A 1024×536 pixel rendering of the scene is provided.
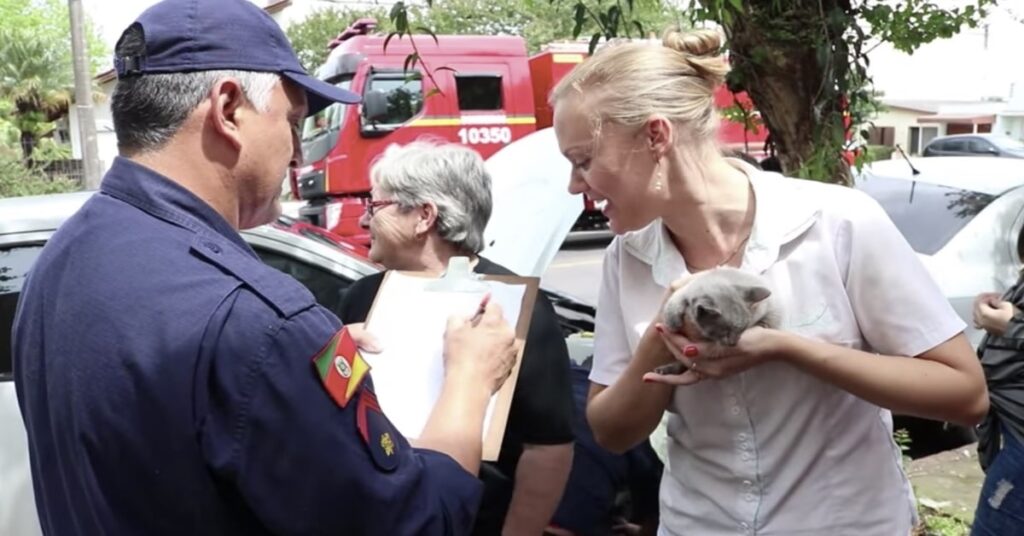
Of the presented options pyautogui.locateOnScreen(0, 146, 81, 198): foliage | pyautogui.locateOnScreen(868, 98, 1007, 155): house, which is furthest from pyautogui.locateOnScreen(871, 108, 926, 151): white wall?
pyautogui.locateOnScreen(0, 146, 81, 198): foliage

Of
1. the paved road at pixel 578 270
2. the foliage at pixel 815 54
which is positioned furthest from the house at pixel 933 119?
the foliage at pixel 815 54

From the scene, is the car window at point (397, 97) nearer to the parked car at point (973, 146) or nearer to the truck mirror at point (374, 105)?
the truck mirror at point (374, 105)

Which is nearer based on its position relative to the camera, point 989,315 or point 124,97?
point 124,97

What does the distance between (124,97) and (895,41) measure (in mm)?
2505

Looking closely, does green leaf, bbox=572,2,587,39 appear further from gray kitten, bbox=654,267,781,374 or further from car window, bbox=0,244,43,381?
car window, bbox=0,244,43,381

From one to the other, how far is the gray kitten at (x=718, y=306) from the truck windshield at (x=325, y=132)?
32.9ft

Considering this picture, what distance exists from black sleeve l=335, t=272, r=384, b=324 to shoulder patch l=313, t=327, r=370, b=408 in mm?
1156

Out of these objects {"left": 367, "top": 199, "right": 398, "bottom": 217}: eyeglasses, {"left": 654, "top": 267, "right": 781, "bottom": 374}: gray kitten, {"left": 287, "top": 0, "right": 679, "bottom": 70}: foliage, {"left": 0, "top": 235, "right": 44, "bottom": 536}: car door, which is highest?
{"left": 287, "top": 0, "right": 679, "bottom": 70}: foliage

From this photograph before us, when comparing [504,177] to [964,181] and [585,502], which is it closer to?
[585,502]

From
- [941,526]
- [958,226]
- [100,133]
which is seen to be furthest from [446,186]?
[100,133]

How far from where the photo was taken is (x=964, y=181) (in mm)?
4785

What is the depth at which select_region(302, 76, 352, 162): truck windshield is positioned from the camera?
443 inches

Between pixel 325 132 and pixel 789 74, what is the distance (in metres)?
9.44

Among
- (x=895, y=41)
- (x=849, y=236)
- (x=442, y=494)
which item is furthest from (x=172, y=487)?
(x=895, y=41)
